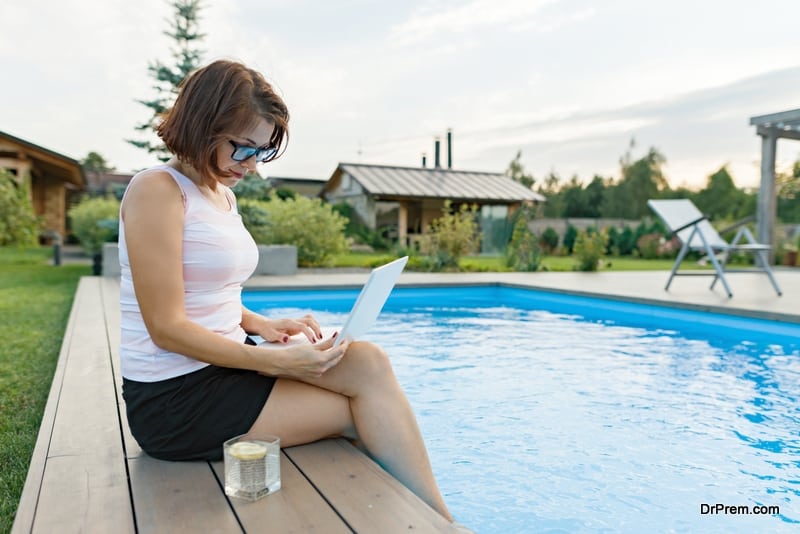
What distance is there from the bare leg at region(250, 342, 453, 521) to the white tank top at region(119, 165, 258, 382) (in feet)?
0.77

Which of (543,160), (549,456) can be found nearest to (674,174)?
(543,160)

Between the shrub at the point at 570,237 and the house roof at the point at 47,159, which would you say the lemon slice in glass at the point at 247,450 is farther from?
the shrub at the point at 570,237

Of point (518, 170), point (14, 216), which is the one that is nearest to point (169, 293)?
point (14, 216)

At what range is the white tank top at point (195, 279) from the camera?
147 centimetres

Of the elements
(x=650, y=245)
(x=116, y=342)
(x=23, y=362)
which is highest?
(x=650, y=245)

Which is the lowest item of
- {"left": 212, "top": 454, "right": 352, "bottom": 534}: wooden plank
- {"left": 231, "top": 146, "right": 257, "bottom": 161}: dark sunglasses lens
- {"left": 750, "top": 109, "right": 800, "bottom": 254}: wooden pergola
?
{"left": 212, "top": 454, "right": 352, "bottom": 534}: wooden plank

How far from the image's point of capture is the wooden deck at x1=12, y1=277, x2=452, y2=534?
1.22 meters

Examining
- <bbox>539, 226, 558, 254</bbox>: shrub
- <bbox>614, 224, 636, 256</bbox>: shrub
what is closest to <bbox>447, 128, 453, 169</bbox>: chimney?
<bbox>539, 226, 558, 254</bbox>: shrub

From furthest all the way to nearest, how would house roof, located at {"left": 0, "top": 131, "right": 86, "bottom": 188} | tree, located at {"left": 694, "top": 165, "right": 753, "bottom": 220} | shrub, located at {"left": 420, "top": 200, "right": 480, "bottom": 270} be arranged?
tree, located at {"left": 694, "top": 165, "right": 753, "bottom": 220} → house roof, located at {"left": 0, "top": 131, "right": 86, "bottom": 188} → shrub, located at {"left": 420, "top": 200, "right": 480, "bottom": 270}

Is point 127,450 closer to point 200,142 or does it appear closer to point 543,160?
point 200,142

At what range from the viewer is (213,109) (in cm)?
142

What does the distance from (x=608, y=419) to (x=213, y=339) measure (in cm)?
223

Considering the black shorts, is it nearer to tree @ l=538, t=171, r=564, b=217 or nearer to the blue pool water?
the blue pool water

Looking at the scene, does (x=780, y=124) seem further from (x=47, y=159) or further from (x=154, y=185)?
(x=47, y=159)
